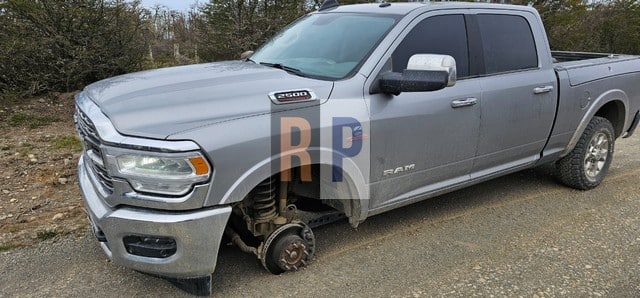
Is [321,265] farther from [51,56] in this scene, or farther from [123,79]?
[51,56]

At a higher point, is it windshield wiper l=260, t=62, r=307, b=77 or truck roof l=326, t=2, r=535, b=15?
truck roof l=326, t=2, r=535, b=15

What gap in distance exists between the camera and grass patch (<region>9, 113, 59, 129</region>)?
6.86 m

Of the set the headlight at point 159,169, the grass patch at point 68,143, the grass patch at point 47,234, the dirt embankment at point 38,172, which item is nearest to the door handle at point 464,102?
the headlight at point 159,169

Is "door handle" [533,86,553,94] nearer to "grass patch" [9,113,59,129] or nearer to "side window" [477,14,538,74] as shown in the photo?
"side window" [477,14,538,74]

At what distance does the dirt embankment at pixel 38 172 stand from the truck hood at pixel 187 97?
143cm

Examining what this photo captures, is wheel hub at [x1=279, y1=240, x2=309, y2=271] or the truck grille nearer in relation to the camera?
the truck grille

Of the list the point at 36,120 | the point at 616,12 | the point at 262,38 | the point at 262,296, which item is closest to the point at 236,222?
the point at 262,296

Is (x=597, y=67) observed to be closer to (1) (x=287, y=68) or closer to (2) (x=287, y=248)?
(1) (x=287, y=68)

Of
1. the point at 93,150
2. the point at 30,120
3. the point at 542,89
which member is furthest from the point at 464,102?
the point at 30,120

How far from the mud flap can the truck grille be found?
68cm

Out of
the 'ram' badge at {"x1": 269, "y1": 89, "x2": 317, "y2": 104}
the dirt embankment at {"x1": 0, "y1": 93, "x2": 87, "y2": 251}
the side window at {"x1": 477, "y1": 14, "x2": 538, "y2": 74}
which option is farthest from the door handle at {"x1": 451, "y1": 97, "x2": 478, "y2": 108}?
the dirt embankment at {"x1": 0, "y1": 93, "x2": 87, "y2": 251}

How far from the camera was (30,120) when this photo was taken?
7.02m

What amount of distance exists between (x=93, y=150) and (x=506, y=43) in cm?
328

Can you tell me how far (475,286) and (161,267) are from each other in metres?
1.94
